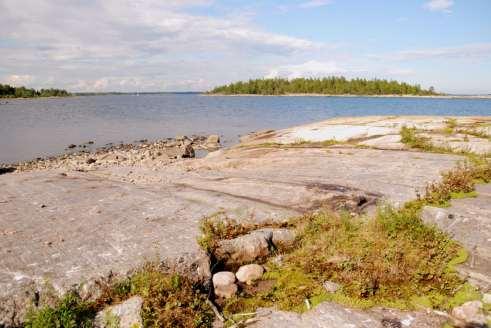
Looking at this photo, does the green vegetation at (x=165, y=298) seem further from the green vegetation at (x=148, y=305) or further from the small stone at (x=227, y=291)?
the small stone at (x=227, y=291)

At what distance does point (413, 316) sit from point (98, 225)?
8.16 metres

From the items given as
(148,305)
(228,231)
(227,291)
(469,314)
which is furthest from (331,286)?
(148,305)

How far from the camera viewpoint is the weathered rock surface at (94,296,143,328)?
720cm

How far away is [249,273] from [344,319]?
2672 millimetres

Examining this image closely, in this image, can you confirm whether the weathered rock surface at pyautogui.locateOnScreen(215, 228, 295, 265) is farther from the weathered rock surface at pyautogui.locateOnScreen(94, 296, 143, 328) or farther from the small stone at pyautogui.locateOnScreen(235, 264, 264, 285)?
the weathered rock surface at pyautogui.locateOnScreen(94, 296, 143, 328)

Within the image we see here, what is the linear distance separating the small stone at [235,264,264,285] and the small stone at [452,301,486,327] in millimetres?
4213

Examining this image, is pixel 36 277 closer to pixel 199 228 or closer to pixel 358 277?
pixel 199 228

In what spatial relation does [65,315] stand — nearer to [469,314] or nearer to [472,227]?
[469,314]

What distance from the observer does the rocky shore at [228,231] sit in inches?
304

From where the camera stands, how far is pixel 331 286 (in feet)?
28.5

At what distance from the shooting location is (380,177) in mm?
16578

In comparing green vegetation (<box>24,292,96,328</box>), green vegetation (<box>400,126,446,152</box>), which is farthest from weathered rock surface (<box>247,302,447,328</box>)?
green vegetation (<box>400,126,446,152</box>)

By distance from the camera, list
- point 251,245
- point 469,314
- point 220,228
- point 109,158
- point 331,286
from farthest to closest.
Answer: point 109,158, point 220,228, point 251,245, point 331,286, point 469,314

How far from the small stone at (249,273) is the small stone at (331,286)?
5.30 feet
